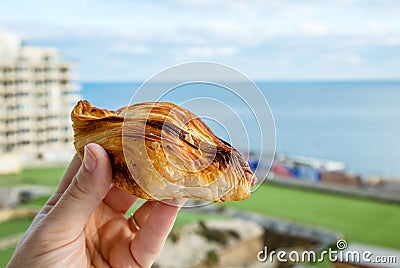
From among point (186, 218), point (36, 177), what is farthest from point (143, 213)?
point (36, 177)

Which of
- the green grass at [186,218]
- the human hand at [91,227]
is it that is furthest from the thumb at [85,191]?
the green grass at [186,218]

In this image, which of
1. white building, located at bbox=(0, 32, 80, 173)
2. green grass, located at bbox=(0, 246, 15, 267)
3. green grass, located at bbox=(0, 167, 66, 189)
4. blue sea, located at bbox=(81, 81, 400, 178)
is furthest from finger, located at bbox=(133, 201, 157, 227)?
white building, located at bbox=(0, 32, 80, 173)

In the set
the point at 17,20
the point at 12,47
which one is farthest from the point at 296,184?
the point at 17,20

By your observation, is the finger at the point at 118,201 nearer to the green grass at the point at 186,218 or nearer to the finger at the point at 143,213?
the finger at the point at 143,213

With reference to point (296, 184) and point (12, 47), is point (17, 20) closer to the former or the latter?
point (12, 47)

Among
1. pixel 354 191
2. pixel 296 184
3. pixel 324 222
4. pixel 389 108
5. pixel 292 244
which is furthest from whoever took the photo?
pixel 389 108
